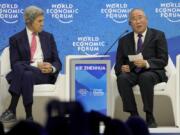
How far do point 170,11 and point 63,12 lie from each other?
1418 mm

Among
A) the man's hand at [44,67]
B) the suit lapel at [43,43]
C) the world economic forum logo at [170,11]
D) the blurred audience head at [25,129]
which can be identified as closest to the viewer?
the blurred audience head at [25,129]

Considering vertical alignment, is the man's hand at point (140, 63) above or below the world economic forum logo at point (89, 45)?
below

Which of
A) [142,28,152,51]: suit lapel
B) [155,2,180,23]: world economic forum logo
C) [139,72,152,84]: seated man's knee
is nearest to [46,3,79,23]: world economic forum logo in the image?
[155,2,180,23]: world economic forum logo

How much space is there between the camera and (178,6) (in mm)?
6281

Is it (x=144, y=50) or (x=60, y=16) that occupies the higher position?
(x=60, y=16)

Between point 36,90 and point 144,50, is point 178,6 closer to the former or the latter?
point 144,50

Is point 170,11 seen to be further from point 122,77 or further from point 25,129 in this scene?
point 25,129

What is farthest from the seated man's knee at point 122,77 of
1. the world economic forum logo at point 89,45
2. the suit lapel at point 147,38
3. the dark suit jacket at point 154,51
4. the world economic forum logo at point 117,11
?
the world economic forum logo at point 117,11

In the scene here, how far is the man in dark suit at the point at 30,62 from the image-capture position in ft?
16.3

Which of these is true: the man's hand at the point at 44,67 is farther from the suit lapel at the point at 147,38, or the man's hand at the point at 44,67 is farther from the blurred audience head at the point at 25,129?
the blurred audience head at the point at 25,129

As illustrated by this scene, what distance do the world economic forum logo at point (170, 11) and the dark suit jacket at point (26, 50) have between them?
5.69 ft

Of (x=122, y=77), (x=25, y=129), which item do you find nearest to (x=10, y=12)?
(x=122, y=77)

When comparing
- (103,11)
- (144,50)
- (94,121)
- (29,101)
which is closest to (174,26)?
(103,11)

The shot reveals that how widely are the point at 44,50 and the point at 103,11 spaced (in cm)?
147
